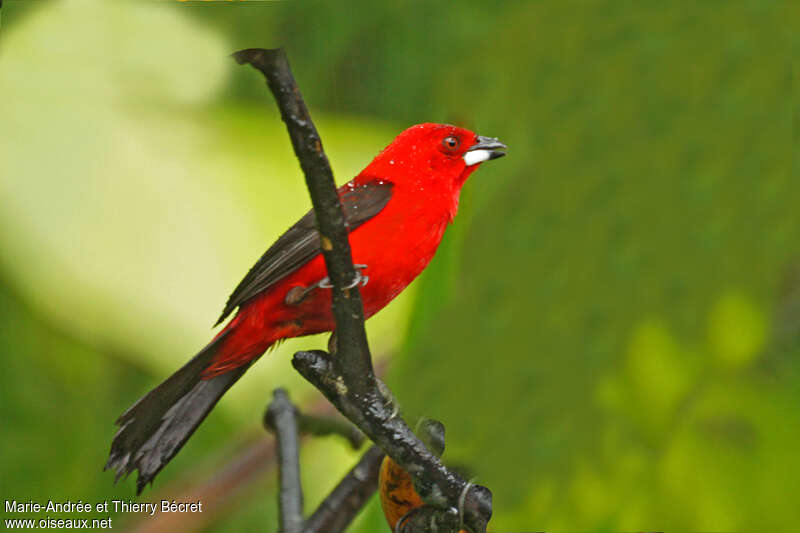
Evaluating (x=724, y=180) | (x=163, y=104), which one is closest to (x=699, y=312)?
(x=724, y=180)

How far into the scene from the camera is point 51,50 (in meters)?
0.36

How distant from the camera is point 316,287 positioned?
1.13 feet

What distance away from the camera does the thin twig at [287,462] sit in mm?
523

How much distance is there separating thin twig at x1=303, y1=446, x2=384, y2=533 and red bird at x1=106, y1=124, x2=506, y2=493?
138 millimetres

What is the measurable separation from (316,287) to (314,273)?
0.05 ft

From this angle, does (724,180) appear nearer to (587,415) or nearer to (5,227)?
(587,415)

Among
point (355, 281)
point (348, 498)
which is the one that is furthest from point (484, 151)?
point (348, 498)

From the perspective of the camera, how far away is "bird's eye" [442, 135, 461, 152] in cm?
38

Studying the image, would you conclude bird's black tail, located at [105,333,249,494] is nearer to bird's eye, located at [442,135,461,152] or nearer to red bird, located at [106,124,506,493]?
red bird, located at [106,124,506,493]

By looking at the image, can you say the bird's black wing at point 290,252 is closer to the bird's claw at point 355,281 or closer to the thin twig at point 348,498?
the bird's claw at point 355,281

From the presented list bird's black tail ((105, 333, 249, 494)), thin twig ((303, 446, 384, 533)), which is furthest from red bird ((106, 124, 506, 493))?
thin twig ((303, 446, 384, 533))

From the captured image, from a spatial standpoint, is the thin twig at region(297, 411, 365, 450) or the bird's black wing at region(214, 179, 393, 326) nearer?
the bird's black wing at region(214, 179, 393, 326)

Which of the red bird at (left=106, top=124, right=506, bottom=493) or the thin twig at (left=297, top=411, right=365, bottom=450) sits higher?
the red bird at (left=106, top=124, right=506, bottom=493)

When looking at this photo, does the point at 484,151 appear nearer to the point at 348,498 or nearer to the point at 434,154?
the point at 434,154
